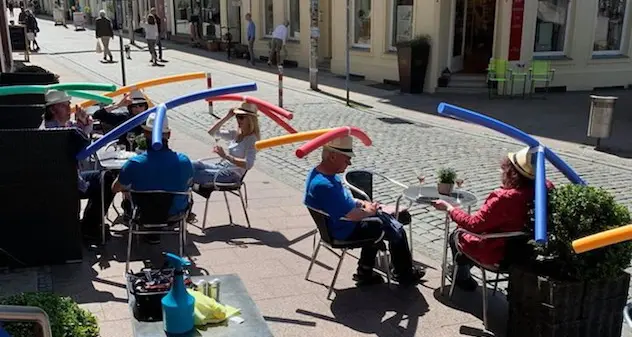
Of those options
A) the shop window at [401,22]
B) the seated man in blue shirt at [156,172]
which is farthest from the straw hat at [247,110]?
the shop window at [401,22]

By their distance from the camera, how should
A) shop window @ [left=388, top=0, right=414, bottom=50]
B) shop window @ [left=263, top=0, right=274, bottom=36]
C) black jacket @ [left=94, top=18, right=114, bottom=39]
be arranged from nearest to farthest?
shop window @ [left=388, top=0, right=414, bottom=50] < black jacket @ [left=94, top=18, right=114, bottom=39] < shop window @ [left=263, top=0, right=274, bottom=36]

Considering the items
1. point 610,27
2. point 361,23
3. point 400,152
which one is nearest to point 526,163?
point 400,152

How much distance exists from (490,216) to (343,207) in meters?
1.11

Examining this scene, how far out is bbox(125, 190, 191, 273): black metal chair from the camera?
5348mm

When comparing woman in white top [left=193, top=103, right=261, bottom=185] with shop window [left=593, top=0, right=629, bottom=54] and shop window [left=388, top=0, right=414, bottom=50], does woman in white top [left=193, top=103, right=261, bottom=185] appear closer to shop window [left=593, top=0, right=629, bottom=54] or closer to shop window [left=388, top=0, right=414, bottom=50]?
shop window [left=388, top=0, right=414, bottom=50]

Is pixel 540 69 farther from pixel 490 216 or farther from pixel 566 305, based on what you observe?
pixel 566 305

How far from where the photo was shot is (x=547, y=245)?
4094 mm

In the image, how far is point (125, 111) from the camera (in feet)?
26.9

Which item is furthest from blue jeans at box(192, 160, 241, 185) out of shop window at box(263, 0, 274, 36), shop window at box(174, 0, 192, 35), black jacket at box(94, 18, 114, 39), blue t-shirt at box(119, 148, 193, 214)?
shop window at box(174, 0, 192, 35)

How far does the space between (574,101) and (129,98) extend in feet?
38.0

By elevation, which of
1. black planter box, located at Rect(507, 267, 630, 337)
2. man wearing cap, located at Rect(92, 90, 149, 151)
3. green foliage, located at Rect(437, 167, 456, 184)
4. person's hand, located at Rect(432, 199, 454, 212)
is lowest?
black planter box, located at Rect(507, 267, 630, 337)

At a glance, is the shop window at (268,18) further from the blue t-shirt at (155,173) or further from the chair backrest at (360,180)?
the blue t-shirt at (155,173)

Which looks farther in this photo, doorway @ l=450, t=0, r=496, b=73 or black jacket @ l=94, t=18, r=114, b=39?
black jacket @ l=94, t=18, r=114, b=39

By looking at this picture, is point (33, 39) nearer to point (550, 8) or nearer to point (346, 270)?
point (550, 8)
